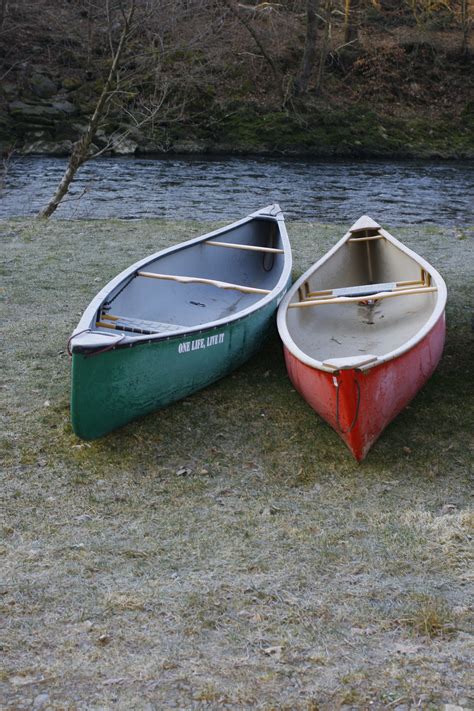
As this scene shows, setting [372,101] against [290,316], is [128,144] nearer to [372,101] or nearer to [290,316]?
[372,101]

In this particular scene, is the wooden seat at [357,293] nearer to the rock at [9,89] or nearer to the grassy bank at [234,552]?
the grassy bank at [234,552]

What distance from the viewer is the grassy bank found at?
9.34 feet

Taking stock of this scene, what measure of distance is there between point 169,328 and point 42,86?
762 inches

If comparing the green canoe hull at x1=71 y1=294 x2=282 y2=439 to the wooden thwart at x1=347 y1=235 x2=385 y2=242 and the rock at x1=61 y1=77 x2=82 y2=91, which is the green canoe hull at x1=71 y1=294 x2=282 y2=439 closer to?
the wooden thwart at x1=347 y1=235 x2=385 y2=242

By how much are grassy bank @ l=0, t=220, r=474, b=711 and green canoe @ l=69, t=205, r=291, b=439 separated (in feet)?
0.70

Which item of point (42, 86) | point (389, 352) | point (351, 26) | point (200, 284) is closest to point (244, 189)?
point (42, 86)

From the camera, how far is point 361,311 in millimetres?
6414

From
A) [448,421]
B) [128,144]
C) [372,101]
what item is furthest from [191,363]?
[372,101]

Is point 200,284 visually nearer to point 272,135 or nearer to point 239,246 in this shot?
point 239,246

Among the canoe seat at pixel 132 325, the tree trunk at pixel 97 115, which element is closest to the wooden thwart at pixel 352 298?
the canoe seat at pixel 132 325

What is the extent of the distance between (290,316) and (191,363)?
1137mm

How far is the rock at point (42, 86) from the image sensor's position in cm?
2228

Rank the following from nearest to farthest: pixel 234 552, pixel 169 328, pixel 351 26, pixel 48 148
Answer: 1. pixel 234 552
2. pixel 169 328
3. pixel 48 148
4. pixel 351 26

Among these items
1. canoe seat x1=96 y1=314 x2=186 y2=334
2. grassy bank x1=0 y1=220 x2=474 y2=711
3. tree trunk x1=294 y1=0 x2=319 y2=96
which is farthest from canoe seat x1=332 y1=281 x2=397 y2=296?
tree trunk x1=294 y1=0 x2=319 y2=96
